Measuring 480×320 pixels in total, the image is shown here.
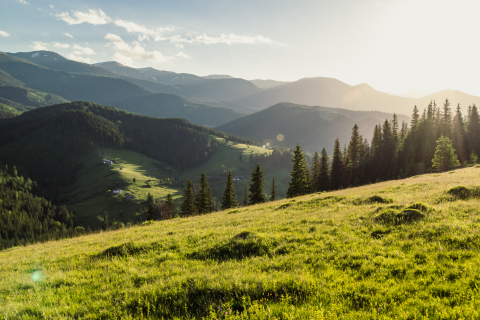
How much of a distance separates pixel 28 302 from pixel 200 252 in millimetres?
6020

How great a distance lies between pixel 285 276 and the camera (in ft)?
22.8

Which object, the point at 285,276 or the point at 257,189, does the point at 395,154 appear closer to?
the point at 257,189

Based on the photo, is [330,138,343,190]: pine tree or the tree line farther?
[330,138,343,190]: pine tree

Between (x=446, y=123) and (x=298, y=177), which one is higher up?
(x=446, y=123)

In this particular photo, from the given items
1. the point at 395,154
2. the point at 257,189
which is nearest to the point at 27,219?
the point at 257,189

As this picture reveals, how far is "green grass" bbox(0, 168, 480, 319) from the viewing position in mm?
5555

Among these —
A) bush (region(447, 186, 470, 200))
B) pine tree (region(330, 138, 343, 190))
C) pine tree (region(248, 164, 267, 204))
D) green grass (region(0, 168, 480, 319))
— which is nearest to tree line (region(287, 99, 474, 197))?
pine tree (region(330, 138, 343, 190))

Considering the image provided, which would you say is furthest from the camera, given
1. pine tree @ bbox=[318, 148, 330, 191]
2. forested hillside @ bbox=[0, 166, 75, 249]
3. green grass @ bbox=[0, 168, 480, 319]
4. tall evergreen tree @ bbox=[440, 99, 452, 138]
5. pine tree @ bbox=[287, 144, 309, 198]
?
forested hillside @ bbox=[0, 166, 75, 249]

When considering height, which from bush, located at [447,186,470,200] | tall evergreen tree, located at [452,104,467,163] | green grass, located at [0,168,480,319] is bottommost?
green grass, located at [0,168,480,319]

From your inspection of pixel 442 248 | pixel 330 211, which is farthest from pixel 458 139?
pixel 442 248

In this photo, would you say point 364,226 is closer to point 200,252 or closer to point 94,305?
point 200,252

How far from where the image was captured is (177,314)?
595 cm

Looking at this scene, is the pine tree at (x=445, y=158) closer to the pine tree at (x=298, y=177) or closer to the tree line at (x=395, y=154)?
the tree line at (x=395, y=154)

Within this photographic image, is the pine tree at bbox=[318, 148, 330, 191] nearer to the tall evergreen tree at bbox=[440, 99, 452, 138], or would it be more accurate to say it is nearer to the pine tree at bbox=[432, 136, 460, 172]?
the pine tree at bbox=[432, 136, 460, 172]
